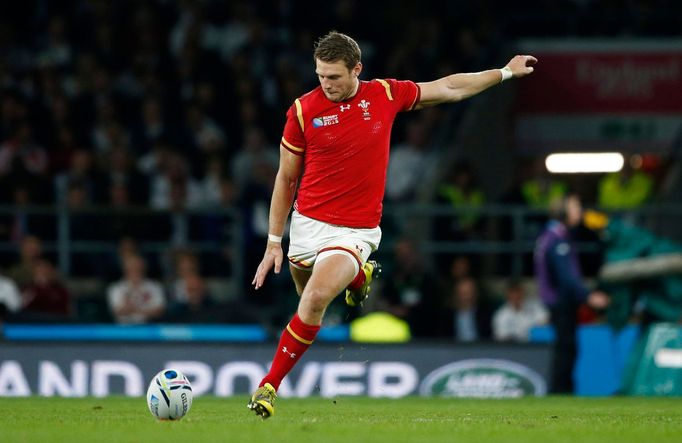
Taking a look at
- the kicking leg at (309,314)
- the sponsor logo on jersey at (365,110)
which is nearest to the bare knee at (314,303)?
the kicking leg at (309,314)

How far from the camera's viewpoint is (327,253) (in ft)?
31.5

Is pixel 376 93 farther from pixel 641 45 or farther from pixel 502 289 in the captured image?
pixel 641 45

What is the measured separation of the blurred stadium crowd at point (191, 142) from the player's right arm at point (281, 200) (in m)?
6.39

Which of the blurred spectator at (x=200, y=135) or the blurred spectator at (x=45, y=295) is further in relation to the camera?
the blurred spectator at (x=200, y=135)

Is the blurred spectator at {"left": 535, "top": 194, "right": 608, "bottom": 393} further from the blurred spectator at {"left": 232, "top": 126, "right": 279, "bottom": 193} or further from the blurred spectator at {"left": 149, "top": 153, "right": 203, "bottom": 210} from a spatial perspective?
the blurred spectator at {"left": 149, "top": 153, "right": 203, "bottom": 210}

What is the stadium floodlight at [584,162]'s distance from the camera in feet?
71.6

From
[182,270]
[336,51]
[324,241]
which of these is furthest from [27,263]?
[336,51]

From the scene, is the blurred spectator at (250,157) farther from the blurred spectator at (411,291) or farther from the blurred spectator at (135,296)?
the blurred spectator at (411,291)

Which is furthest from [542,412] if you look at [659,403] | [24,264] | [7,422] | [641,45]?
[641,45]

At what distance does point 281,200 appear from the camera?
975cm

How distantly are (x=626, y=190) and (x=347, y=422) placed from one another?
10.4m

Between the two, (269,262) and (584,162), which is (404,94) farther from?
(584,162)

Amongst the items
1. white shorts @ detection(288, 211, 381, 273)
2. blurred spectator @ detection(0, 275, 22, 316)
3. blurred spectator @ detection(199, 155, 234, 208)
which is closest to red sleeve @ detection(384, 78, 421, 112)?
white shorts @ detection(288, 211, 381, 273)

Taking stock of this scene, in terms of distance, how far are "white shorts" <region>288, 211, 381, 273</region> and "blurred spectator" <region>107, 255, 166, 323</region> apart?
698 centimetres
